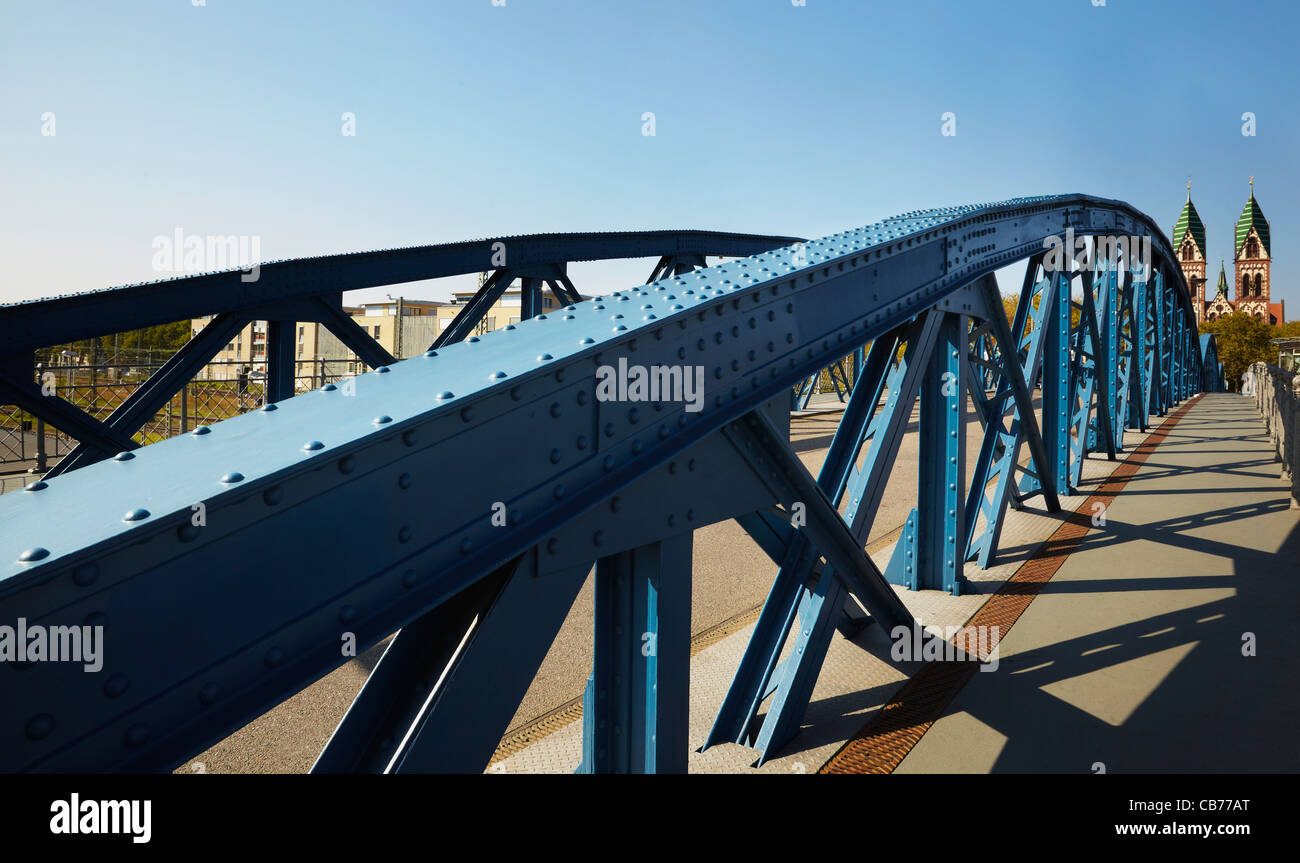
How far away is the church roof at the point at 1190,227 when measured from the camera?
11244 centimetres

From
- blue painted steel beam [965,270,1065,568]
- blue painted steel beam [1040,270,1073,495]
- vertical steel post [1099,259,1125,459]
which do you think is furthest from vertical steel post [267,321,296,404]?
vertical steel post [1099,259,1125,459]

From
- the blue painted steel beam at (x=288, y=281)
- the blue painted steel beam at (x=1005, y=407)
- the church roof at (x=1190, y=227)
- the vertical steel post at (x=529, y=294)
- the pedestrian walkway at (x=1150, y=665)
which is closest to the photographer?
the pedestrian walkway at (x=1150, y=665)

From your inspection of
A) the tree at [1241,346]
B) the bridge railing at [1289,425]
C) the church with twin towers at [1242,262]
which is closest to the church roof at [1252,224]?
the church with twin towers at [1242,262]

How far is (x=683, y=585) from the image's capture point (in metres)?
2.45

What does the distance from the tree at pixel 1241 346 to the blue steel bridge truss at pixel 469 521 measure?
86.4 meters

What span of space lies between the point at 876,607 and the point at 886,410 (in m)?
1.07

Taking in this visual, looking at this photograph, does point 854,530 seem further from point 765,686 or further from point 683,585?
point 683,585

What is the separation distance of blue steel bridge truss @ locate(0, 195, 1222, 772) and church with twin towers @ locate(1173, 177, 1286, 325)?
138502 mm

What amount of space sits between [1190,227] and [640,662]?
142884 millimetres

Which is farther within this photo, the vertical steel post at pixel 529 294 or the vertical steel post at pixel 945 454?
the vertical steel post at pixel 529 294

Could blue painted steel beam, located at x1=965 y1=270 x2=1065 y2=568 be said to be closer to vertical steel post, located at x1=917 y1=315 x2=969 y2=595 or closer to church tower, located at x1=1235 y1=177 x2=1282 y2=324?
vertical steel post, located at x1=917 y1=315 x2=969 y2=595

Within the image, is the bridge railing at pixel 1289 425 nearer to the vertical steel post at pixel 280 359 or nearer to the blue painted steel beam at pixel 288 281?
the blue painted steel beam at pixel 288 281

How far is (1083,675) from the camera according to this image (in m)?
4.49

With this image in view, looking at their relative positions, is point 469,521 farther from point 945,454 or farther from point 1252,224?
point 1252,224
